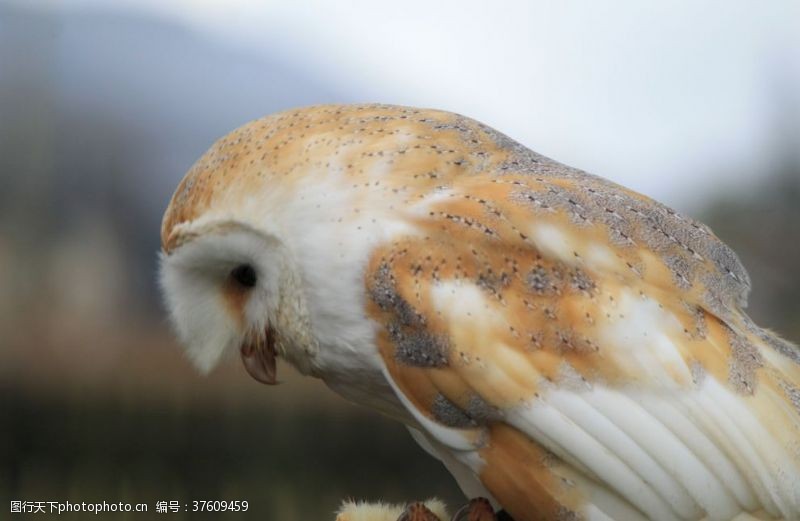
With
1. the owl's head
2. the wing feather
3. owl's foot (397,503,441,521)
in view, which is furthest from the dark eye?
owl's foot (397,503,441,521)

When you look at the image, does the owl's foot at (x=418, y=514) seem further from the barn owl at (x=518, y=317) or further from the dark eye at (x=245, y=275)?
the dark eye at (x=245, y=275)

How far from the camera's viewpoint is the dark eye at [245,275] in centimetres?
107

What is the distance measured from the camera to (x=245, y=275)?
3.55 ft

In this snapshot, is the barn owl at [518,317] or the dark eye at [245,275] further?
the dark eye at [245,275]

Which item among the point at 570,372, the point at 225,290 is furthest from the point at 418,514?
the point at 225,290

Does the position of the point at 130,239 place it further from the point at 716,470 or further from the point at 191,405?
the point at 716,470

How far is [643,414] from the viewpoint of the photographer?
932mm

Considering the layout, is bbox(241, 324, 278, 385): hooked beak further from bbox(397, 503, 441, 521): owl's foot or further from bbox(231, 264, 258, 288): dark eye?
bbox(397, 503, 441, 521): owl's foot

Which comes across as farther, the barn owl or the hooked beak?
the hooked beak

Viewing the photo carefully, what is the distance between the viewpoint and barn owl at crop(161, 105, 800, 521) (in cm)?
93

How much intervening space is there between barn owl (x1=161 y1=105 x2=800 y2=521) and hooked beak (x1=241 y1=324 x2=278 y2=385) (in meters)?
0.03

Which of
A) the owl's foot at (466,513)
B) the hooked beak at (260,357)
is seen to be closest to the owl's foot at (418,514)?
the owl's foot at (466,513)

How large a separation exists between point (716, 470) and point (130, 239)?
2387mm

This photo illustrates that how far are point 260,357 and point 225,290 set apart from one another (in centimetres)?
9
